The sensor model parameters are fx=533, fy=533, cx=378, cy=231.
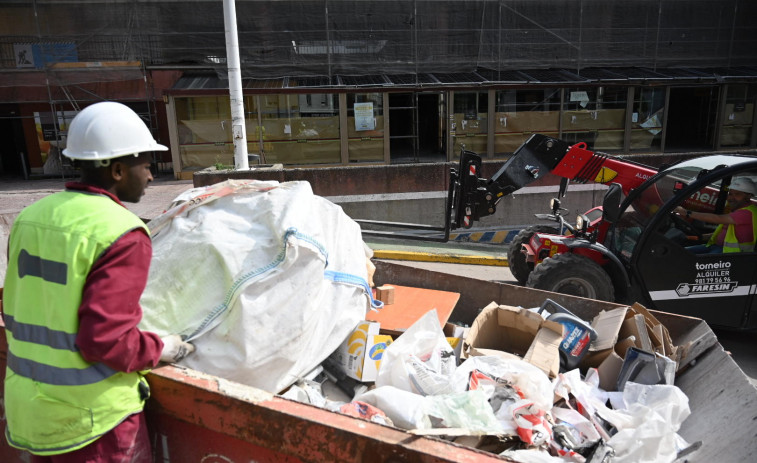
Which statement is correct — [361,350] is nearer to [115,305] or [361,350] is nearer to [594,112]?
[115,305]

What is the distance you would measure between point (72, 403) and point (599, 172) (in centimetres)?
567

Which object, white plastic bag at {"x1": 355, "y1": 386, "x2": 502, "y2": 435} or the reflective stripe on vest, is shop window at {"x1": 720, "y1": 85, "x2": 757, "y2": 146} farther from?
the reflective stripe on vest

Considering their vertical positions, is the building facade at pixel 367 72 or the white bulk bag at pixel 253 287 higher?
the building facade at pixel 367 72

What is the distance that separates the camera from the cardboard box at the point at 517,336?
123 inches

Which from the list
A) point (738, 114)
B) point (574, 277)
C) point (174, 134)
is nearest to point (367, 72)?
point (174, 134)

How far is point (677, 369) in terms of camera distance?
322cm

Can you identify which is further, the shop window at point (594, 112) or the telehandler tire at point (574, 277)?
the shop window at point (594, 112)

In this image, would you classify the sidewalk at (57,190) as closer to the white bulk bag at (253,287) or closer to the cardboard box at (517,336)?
the white bulk bag at (253,287)

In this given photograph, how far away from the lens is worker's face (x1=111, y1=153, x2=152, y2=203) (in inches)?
80.0

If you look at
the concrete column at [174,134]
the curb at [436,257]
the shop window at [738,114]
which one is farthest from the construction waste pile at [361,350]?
the shop window at [738,114]

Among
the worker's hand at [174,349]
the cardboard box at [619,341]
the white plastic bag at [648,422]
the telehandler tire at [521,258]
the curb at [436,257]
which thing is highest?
the worker's hand at [174,349]

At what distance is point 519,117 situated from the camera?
17.2m

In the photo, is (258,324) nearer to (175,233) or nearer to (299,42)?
(175,233)

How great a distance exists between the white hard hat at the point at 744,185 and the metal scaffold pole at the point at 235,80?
25.0 feet
